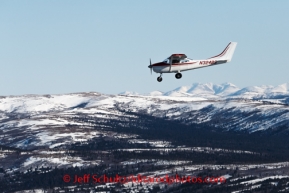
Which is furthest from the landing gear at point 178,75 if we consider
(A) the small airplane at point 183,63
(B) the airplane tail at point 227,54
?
(B) the airplane tail at point 227,54

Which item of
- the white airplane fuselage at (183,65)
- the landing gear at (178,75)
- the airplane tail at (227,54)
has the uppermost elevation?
the airplane tail at (227,54)

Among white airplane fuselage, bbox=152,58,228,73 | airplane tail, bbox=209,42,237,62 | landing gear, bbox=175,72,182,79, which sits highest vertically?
airplane tail, bbox=209,42,237,62

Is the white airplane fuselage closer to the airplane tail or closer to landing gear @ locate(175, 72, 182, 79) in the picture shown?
the airplane tail

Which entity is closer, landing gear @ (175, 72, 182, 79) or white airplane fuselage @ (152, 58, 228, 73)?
landing gear @ (175, 72, 182, 79)

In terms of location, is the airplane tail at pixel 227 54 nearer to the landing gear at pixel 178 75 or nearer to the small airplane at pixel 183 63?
the small airplane at pixel 183 63

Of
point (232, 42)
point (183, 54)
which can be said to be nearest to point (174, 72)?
point (183, 54)

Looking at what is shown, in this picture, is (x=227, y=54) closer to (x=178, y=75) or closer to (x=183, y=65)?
(x=183, y=65)

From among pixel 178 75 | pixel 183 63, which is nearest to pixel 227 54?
pixel 183 63

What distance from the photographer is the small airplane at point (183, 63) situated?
131 metres

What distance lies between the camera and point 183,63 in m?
133

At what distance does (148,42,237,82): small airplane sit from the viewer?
130750 mm

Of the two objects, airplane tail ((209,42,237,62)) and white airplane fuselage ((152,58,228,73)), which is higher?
airplane tail ((209,42,237,62))

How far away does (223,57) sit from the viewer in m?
138

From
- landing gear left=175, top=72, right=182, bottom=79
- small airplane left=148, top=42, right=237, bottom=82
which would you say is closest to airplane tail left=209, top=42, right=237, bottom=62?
small airplane left=148, top=42, right=237, bottom=82
